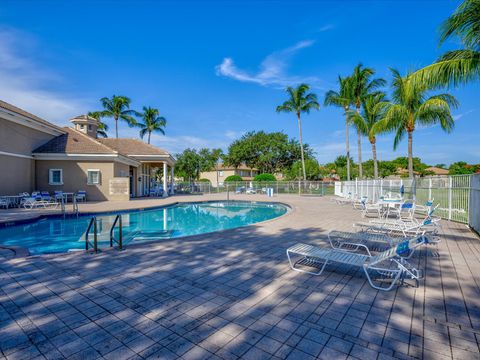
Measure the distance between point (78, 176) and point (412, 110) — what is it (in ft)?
68.0

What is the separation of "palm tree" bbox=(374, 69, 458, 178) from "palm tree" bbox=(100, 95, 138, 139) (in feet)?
99.4

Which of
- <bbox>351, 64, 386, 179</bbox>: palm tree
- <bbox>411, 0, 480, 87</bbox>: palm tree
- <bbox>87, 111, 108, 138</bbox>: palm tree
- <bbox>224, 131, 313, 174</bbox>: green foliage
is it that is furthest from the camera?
<bbox>224, 131, 313, 174</bbox>: green foliage

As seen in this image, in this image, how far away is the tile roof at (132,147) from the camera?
2327 centimetres

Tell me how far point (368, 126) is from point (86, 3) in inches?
769

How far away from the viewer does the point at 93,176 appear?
17.7m

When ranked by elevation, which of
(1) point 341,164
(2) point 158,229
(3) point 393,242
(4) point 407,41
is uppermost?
(4) point 407,41

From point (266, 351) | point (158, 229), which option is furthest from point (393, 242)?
point (158, 229)

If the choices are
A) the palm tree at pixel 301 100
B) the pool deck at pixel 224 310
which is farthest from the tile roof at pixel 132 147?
the pool deck at pixel 224 310

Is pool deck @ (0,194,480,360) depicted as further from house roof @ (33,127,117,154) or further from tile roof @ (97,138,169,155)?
tile roof @ (97,138,169,155)

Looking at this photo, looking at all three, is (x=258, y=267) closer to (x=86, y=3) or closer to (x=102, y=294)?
(x=102, y=294)

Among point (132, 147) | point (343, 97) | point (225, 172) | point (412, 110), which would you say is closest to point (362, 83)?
point (343, 97)

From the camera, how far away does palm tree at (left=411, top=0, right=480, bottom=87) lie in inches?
238

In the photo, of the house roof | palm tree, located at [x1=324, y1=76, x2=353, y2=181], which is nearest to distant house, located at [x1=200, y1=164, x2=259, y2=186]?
palm tree, located at [x1=324, y1=76, x2=353, y2=181]

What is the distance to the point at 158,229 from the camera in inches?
410
